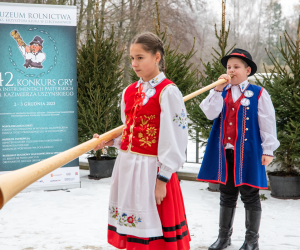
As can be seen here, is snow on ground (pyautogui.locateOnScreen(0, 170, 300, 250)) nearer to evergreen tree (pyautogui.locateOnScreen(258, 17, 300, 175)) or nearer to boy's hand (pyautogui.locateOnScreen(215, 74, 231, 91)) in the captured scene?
evergreen tree (pyautogui.locateOnScreen(258, 17, 300, 175))

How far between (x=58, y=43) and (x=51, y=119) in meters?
1.09

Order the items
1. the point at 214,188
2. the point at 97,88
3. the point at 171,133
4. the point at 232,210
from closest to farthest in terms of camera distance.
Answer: the point at 171,133, the point at 232,210, the point at 214,188, the point at 97,88

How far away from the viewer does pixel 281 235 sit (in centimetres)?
332

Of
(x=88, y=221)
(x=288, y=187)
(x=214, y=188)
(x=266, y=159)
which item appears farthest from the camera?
(x=214, y=188)

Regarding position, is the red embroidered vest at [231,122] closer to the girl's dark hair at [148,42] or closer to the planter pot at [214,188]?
the girl's dark hair at [148,42]

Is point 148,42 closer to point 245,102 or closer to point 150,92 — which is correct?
point 150,92

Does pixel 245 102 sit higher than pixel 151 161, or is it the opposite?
pixel 245 102

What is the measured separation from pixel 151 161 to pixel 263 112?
123cm

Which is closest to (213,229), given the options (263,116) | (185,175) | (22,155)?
(263,116)

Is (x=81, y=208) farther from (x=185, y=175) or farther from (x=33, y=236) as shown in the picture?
(x=185, y=175)

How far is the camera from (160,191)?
194 centimetres

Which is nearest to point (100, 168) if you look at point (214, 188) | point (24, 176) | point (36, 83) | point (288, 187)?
point (36, 83)

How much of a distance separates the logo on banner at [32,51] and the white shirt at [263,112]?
2.88 metres

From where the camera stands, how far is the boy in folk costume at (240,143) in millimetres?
2764
